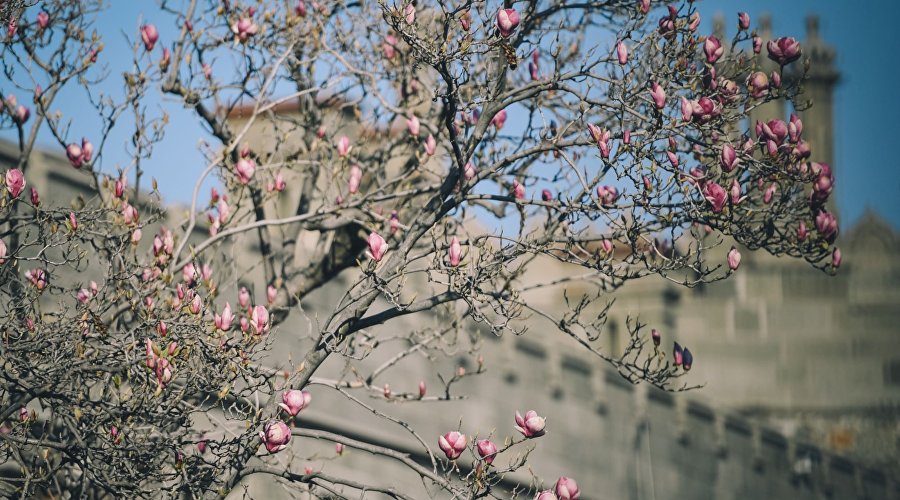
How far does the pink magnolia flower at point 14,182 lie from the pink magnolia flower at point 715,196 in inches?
174

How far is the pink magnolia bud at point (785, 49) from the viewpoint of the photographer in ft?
26.2

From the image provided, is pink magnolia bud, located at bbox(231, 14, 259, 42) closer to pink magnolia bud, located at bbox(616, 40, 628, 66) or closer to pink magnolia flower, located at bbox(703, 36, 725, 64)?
pink magnolia bud, located at bbox(616, 40, 628, 66)

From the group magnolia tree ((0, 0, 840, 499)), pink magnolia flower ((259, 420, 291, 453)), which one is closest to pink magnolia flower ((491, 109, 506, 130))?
magnolia tree ((0, 0, 840, 499))

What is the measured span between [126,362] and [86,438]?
70 cm

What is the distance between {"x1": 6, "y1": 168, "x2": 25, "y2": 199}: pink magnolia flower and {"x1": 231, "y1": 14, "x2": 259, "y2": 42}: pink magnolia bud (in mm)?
2838

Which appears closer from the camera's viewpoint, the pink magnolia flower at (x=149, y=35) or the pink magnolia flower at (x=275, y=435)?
the pink magnolia flower at (x=275, y=435)

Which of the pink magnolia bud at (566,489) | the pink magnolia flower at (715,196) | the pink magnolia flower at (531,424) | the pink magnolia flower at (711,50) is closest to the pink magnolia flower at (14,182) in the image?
the pink magnolia flower at (531,424)

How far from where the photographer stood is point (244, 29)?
32.4ft

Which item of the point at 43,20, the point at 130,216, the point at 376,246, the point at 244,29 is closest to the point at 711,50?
the point at 376,246

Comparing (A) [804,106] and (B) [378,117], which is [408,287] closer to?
(B) [378,117]

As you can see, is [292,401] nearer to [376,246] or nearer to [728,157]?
[376,246]

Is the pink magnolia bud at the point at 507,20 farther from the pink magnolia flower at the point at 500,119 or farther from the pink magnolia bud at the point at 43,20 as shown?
the pink magnolia bud at the point at 43,20

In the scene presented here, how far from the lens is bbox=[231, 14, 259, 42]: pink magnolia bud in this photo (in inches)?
388

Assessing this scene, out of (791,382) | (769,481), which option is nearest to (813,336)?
(791,382)
